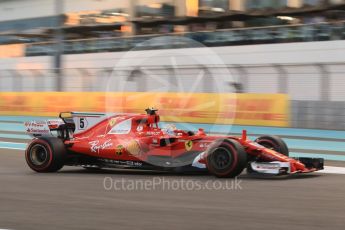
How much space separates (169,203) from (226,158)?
77.8 inches

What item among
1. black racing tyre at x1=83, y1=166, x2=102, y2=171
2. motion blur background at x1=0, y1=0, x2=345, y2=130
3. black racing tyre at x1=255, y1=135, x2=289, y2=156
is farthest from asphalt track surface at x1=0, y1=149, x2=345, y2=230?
motion blur background at x1=0, y1=0, x2=345, y2=130

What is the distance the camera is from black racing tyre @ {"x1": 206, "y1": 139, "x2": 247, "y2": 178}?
8.66 m

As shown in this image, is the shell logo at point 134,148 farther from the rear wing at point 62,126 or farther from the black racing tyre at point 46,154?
the black racing tyre at point 46,154

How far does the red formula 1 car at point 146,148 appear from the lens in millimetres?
8844

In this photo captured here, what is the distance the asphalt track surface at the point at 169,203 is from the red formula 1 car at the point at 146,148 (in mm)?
198

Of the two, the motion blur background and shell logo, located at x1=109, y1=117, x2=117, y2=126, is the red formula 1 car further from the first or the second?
the motion blur background

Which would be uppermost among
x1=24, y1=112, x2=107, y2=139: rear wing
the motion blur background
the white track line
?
the motion blur background

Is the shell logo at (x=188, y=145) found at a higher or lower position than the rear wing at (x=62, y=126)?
lower

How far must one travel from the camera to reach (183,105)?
63.1 feet

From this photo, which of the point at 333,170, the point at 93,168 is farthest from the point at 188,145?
the point at 333,170

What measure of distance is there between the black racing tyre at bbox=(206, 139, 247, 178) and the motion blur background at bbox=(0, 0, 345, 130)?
8.43 metres

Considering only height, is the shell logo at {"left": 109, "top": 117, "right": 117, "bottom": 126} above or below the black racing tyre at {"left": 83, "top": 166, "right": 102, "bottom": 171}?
above

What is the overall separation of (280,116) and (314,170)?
27.0 ft

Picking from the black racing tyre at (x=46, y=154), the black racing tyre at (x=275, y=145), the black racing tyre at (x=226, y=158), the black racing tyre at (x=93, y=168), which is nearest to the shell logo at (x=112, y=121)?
the black racing tyre at (x=93, y=168)
